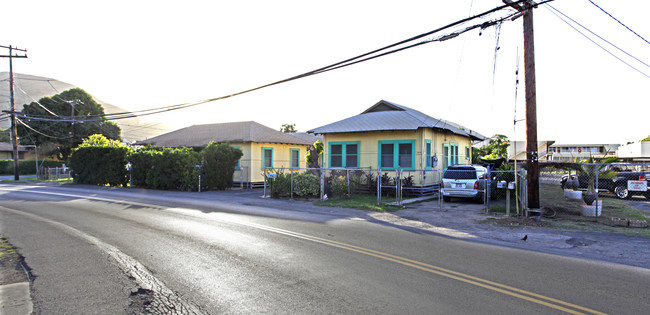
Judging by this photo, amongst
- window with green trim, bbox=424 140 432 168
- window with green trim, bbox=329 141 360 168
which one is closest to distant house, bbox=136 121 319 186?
window with green trim, bbox=329 141 360 168

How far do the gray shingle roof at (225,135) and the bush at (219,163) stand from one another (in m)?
1.92

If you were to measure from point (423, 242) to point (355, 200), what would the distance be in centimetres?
853

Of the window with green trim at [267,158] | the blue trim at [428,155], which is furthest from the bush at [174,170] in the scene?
the blue trim at [428,155]

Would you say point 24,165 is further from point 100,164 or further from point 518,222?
point 518,222

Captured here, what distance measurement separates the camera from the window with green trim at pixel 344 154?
20953mm

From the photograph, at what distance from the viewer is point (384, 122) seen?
20188 millimetres

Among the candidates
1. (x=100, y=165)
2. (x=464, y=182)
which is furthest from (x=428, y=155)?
(x=100, y=165)

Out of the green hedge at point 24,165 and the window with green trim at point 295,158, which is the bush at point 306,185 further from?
the green hedge at point 24,165

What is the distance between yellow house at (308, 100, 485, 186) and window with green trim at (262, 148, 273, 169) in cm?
562

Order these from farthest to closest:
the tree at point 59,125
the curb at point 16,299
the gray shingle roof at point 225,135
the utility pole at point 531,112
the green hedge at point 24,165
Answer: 1. the tree at point 59,125
2. the green hedge at point 24,165
3. the gray shingle roof at point 225,135
4. the utility pole at point 531,112
5. the curb at point 16,299

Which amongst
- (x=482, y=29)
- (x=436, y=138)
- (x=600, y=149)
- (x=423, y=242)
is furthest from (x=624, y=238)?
(x=600, y=149)

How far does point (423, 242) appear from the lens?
8.40m

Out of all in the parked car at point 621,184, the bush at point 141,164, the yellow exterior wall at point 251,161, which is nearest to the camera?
the parked car at point 621,184

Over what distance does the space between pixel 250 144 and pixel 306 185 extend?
28.7 ft
